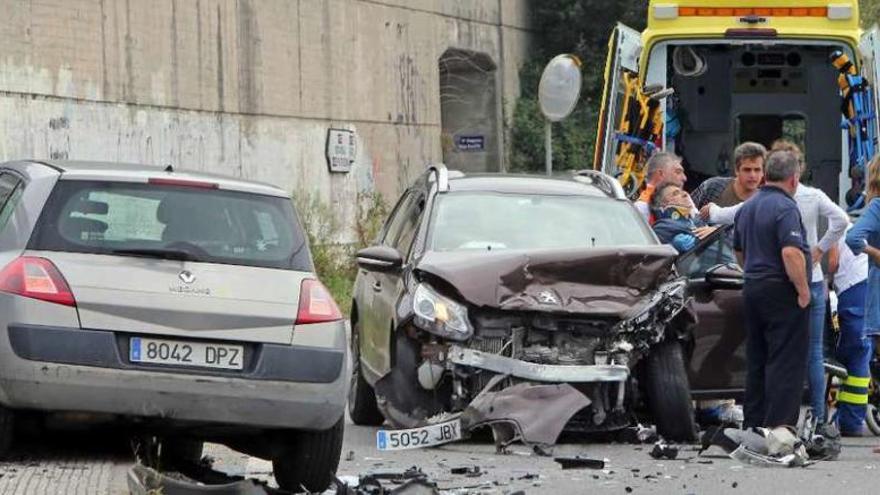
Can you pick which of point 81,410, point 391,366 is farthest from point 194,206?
point 391,366

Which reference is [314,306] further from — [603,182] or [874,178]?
[874,178]

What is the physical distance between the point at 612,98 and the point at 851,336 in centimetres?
501

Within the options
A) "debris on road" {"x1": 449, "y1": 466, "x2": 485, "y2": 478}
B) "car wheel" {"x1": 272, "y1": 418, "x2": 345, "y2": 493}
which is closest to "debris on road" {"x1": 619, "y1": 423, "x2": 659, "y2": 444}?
"debris on road" {"x1": 449, "y1": 466, "x2": 485, "y2": 478}

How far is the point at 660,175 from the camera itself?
44.4ft

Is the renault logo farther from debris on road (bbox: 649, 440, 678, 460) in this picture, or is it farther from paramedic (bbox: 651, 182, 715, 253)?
paramedic (bbox: 651, 182, 715, 253)

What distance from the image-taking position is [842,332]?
12.5 m

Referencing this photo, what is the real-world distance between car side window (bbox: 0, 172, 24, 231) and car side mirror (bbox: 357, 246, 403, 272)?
2405 mm

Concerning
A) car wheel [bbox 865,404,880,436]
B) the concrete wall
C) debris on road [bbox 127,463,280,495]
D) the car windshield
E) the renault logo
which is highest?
the concrete wall

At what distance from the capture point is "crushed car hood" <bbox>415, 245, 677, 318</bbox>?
11273 mm

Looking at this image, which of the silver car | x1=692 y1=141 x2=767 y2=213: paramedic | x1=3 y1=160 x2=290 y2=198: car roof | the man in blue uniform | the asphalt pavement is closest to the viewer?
the silver car

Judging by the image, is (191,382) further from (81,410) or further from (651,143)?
(651,143)

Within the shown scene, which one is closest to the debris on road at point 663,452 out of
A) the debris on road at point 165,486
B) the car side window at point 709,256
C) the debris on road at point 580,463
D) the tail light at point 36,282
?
the debris on road at point 580,463

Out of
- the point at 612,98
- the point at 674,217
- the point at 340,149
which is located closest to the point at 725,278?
the point at 674,217

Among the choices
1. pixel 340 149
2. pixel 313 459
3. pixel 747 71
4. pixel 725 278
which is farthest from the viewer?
pixel 340 149
